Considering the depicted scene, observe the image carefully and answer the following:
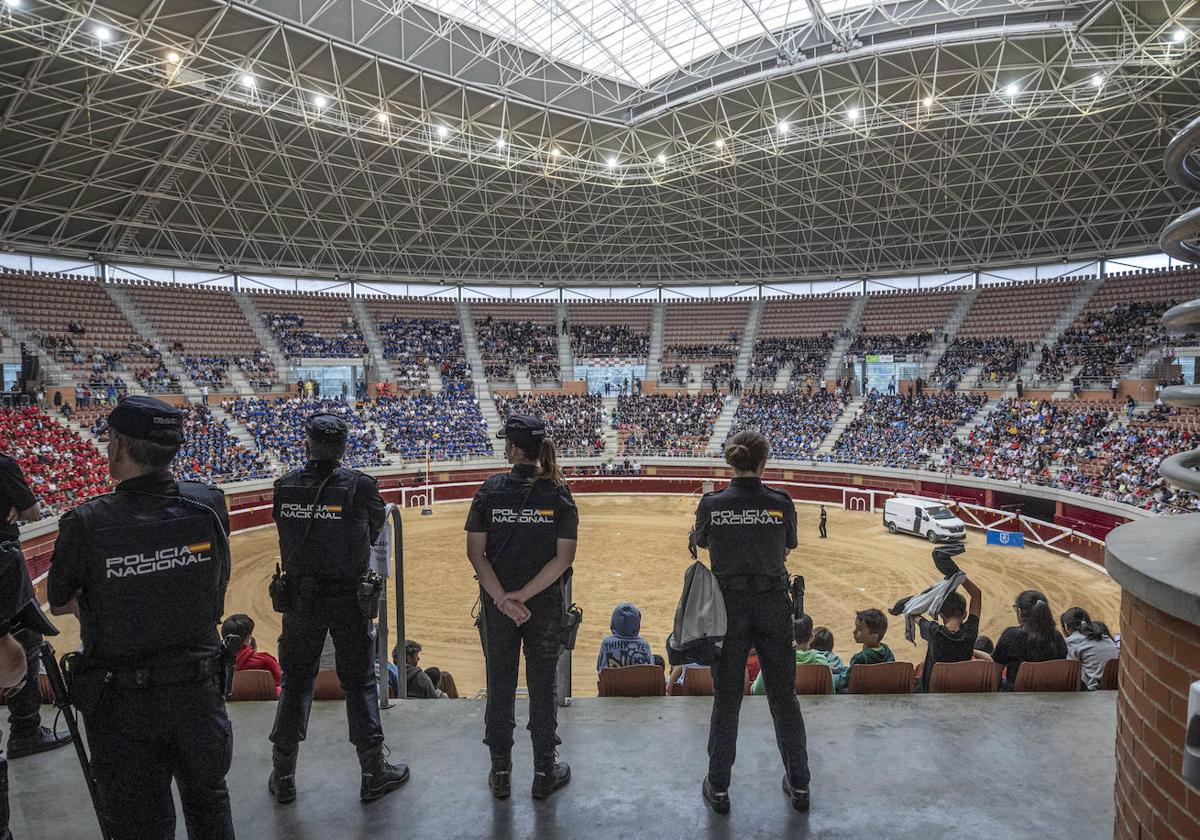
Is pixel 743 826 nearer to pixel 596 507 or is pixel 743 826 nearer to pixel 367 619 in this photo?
pixel 367 619

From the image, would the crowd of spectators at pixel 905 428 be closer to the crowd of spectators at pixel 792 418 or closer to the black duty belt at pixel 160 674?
the crowd of spectators at pixel 792 418

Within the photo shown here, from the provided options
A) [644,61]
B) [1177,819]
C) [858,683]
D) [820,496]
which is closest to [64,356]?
[644,61]

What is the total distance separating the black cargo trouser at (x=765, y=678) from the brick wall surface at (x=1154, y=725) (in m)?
1.37

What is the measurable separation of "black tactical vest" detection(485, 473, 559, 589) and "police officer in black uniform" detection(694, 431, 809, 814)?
0.85m

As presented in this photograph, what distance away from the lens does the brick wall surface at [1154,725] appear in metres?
2.15

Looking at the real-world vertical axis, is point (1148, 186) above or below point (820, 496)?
above

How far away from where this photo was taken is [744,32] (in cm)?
2664

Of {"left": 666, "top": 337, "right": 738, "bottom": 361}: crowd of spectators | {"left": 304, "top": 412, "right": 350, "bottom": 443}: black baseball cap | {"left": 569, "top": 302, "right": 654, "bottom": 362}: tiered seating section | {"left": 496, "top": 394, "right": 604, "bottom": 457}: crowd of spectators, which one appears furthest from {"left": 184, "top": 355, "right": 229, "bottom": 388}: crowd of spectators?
{"left": 304, "top": 412, "right": 350, "bottom": 443}: black baseball cap

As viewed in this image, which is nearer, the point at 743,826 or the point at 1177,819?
the point at 1177,819

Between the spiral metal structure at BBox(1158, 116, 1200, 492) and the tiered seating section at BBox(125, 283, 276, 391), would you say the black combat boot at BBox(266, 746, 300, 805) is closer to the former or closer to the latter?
the spiral metal structure at BBox(1158, 116, 1200, 492)

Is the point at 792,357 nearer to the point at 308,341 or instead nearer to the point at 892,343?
the point at 892,343

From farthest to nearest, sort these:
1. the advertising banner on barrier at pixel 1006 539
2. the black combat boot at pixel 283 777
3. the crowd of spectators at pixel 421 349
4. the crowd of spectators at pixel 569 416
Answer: the crowd of spectators at pixel 421 349, the crowd of spectators at pixel 569 416, the advertising banner on barrier at pixel 1006 539, the black combat boot at pixel 283 777

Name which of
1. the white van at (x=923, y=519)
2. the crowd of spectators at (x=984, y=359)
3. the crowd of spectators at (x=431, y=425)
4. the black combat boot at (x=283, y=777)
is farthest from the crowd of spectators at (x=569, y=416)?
the black combat boot at (x=283, y=777)

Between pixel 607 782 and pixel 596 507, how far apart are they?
26.9m
